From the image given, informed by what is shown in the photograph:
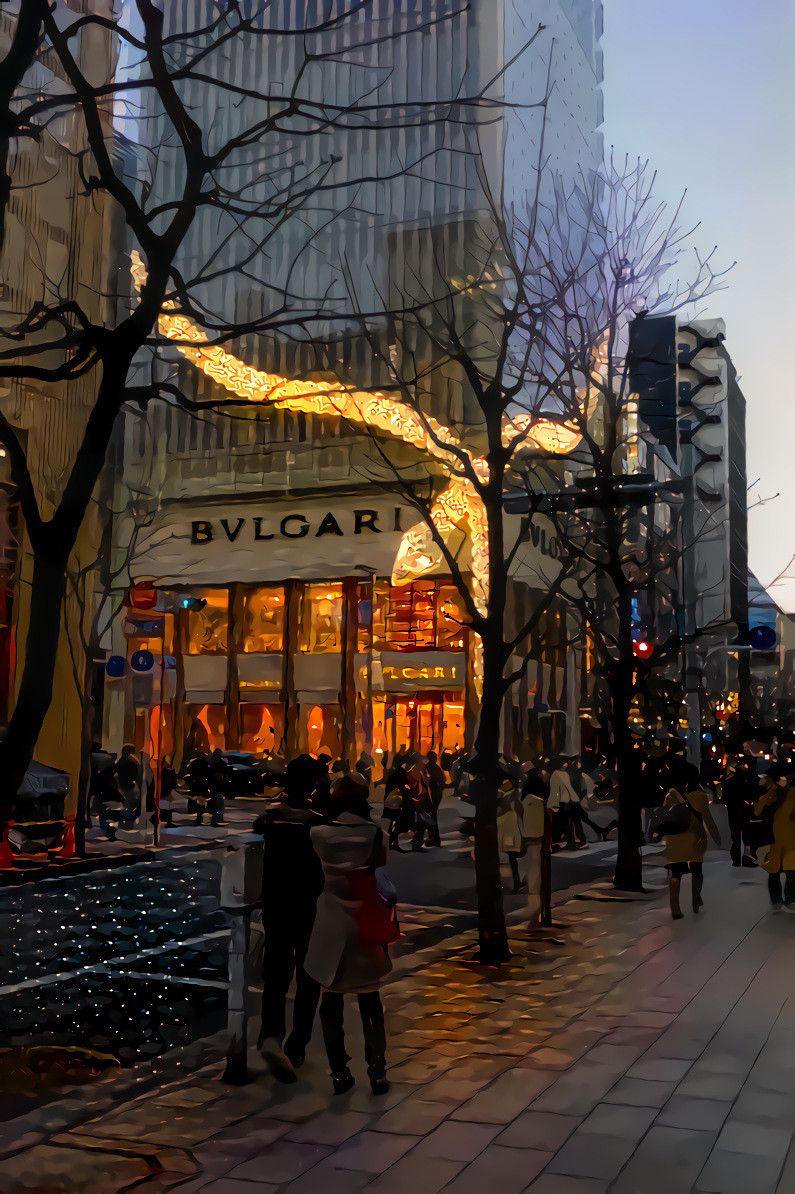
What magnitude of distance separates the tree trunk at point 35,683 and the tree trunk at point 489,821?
6.00 metres

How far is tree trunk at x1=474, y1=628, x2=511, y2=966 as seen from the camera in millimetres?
11344

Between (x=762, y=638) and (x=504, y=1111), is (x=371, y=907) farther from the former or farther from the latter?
(x=762, y=638)

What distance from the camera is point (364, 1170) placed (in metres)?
5.59

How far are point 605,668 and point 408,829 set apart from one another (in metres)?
8.24

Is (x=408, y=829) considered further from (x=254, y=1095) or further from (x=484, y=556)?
(x=254, y=1095)

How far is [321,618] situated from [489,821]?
32210 mm

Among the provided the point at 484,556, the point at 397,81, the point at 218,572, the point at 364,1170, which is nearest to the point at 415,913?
the point at 364,1170

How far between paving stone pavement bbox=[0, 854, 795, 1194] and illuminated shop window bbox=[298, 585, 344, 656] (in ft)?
108

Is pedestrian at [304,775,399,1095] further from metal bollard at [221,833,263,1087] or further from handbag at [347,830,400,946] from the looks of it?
metal bollard at [221,833,263,1087]

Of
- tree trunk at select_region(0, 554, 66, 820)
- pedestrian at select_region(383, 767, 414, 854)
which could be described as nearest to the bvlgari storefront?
pedestrian at select_region(383, 767, 414, 854)

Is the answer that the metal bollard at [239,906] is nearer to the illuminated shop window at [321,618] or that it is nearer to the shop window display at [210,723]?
the illuminated shop window at [321,618]

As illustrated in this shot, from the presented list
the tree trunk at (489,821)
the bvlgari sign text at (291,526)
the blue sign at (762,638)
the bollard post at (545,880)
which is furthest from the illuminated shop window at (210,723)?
the tree trunk at (489,821)

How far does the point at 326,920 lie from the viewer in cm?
696

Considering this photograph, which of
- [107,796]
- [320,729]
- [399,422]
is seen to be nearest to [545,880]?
[107,796]
